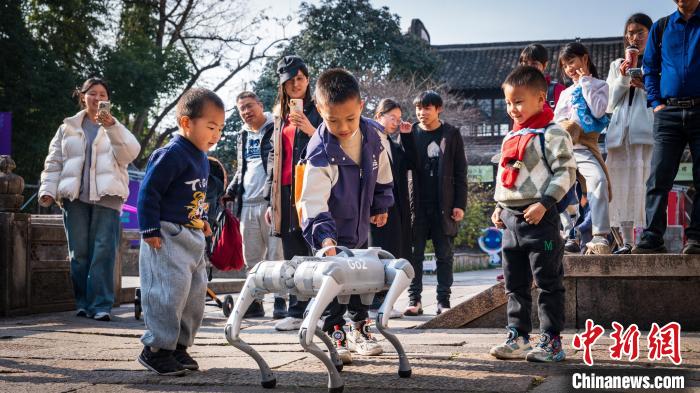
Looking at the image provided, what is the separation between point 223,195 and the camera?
7305 mm

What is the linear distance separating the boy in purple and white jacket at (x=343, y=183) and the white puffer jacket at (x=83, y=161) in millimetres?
3044

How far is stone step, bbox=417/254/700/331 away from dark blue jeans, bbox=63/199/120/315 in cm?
356

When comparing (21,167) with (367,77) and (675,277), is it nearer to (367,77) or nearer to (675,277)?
(367,77)

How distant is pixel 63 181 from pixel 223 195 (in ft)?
4.53

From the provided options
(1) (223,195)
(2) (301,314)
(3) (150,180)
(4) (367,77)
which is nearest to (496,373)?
(3) (150,180)

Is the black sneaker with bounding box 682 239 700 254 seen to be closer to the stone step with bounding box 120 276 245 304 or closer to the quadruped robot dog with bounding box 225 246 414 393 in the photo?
the quadruped robot dog with bounding box 225 246 414 393

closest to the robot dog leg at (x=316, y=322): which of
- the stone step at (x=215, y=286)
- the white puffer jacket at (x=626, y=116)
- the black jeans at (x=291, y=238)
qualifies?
the black jeans at (x=291, y=238)

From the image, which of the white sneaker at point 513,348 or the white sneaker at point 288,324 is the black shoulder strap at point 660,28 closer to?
the white sneaker at point 513,348

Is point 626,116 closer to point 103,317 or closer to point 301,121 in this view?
point 301,121

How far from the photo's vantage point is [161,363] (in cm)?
387

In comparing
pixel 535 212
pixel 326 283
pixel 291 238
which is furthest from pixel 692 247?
pixel 326 283

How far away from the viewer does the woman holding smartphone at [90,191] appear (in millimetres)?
6699

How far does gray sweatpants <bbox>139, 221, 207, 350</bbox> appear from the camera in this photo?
154 inches

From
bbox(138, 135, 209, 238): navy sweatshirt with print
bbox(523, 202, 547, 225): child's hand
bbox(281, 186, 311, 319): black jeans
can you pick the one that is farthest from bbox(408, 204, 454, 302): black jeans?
bbox(138, 135, 209, 238): navy sweatshirt with print
